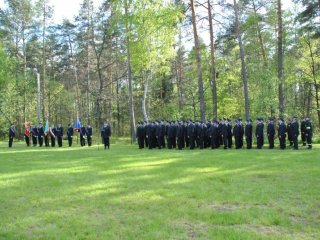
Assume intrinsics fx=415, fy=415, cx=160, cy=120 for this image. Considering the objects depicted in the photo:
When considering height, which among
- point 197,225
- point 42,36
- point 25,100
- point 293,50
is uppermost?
point 42,36

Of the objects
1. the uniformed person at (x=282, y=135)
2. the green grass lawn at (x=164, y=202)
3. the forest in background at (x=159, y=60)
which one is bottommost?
the green grass lawn at (x=164, y=202)

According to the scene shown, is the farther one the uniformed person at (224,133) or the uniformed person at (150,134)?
the uniformed person at (150,134)

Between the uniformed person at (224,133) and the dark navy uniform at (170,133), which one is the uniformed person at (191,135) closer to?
the dark navy uniform at (170,133)

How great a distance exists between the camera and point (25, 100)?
41.8 metres

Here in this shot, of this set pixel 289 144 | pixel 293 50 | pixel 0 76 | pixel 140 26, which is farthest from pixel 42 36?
pixel 289 144

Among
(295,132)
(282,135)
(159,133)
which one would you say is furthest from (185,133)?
(295,132)

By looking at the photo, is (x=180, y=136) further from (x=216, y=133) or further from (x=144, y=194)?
(x=144, y=194)

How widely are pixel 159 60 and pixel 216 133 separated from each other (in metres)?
9.45

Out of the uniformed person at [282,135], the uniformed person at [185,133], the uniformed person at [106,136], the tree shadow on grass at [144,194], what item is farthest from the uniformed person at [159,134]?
the tree shadow on grass at [144,194]

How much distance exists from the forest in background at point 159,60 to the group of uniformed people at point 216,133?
13.5 feet

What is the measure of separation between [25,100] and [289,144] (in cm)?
2907

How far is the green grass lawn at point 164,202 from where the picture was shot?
20.1 feet

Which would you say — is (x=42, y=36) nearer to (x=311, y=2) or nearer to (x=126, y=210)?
(x=311, y=2)

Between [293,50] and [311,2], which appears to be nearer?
[311,2]
